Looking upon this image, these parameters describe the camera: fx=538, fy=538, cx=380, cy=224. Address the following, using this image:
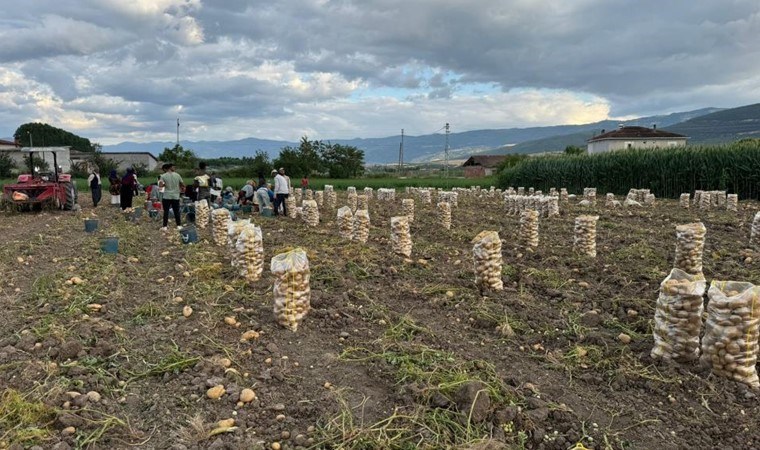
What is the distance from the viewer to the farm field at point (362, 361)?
11.3 ft

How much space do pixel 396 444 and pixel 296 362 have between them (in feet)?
4.76

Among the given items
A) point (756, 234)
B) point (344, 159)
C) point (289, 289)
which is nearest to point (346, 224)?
point (289, 289)

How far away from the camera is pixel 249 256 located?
7.02 meters

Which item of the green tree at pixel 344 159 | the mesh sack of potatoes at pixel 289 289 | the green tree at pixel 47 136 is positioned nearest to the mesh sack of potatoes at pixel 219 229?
the mesh sack of potatoes at pixel 289 289

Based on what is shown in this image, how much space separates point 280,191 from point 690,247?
9.90 meters

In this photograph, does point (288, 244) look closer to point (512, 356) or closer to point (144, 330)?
point (144, 330)

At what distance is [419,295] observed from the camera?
20.9 feet

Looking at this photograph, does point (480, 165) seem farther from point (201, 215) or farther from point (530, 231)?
point (530, 231)

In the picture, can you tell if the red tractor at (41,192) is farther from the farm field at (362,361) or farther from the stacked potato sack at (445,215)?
the stacked potato sack at (445,215)

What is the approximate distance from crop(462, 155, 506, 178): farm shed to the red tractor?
189 ft

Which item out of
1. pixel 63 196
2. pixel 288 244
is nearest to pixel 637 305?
pixel 288 244

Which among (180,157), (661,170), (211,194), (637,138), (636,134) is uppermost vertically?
(636,134)

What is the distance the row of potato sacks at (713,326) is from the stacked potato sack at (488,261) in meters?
2.13

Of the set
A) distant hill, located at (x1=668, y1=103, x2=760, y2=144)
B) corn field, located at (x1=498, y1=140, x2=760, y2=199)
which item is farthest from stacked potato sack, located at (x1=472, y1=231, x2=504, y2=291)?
distant hill, located at (x1=668, y1=103, x2=760, y2=144)
